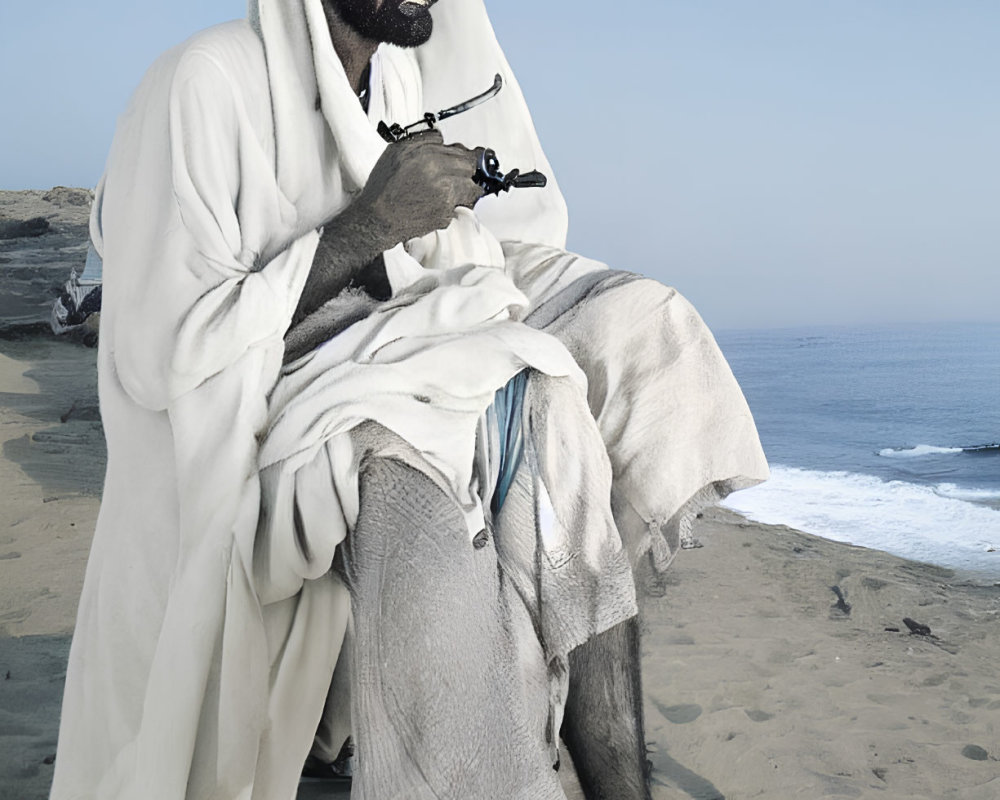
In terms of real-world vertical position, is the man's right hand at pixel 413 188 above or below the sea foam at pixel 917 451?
above

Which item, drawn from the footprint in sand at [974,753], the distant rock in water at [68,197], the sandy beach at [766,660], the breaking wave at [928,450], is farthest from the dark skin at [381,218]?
the distant rock in water at [68,197]

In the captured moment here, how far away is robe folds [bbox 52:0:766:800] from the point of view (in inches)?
56.4

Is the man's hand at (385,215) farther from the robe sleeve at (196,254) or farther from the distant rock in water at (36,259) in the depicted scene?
the distant rock in water at (36,259)

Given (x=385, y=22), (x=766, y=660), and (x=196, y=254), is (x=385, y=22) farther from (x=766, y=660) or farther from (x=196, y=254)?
(x=766, y=660)

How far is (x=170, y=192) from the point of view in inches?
58.1

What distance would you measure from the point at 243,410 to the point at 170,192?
0.32 m

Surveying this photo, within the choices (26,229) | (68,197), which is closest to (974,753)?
(26,229)

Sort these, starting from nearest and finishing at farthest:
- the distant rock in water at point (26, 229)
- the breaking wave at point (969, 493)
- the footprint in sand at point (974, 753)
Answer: the footprint in sand at point (974, 753) < the breaking wave at point (969, 493) < the distant rock in water at point (26, 229)

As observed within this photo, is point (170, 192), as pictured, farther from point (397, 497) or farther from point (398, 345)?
point (397, 497)

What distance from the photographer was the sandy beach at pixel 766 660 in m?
2.43

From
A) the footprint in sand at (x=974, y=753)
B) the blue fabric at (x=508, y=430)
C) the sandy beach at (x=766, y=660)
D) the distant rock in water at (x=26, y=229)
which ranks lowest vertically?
the distant rock in water at (x=26, y=229)

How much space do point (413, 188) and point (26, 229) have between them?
779 centimetres

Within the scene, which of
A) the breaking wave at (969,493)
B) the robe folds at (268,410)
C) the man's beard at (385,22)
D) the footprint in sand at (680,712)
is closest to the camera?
the robe folds at (268,410)

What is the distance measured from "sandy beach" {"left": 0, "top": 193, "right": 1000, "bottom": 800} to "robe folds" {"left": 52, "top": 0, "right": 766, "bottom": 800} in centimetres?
40
